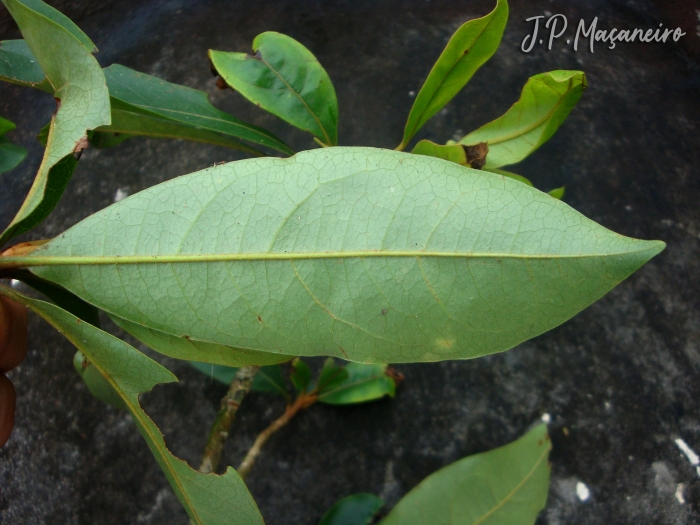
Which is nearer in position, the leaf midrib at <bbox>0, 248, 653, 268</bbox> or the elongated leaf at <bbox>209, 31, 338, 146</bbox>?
the leaf midrib at <bbox>0, 248, 653, 268</bbox>

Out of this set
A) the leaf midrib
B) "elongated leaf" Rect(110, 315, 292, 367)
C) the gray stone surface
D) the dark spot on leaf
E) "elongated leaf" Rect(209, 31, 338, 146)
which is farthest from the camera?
the gray stone surface

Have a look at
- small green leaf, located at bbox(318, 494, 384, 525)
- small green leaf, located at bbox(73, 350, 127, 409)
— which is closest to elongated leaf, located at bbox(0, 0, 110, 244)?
small green leaf, located at bbox(73, 350, 127, 409)

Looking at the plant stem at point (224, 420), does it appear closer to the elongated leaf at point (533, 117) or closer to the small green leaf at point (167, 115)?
the small green leaf at point (167, 115)

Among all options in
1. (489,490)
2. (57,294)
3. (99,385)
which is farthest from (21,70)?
(489,490)

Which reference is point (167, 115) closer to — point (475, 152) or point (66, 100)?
point (66, 100)

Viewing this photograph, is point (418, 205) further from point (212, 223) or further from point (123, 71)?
point (123, 71)

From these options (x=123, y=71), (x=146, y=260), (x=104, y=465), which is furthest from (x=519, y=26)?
(x=104, y=465)

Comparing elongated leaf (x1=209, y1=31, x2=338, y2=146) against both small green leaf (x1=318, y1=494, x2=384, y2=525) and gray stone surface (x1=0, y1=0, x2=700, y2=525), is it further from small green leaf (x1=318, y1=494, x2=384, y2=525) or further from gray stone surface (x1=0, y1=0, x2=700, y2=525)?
small green leaf (x1=318, y1=494, x2=384, y2=525)
